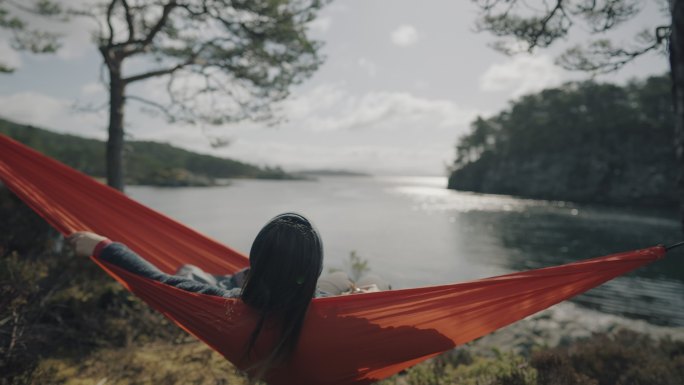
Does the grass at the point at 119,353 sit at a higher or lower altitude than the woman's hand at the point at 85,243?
lower

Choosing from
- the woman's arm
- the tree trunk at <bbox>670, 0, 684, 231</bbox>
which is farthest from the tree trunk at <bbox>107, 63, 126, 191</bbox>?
the tree trunk at <bbox>670, 0, 684, 231</bbox>

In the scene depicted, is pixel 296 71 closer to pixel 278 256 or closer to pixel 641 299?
pixel 278 256

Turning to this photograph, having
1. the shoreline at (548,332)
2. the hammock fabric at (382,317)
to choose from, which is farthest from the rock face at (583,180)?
the hammock fabric at (382,317)

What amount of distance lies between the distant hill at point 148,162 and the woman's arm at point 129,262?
1501 inches

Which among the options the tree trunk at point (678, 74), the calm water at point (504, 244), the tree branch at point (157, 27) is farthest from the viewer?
the calm water at point (504, 244)

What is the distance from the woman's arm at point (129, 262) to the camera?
58.2 inches

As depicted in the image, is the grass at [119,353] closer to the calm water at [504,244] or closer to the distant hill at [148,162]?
the calm water at [504,244]

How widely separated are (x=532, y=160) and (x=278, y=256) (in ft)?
148

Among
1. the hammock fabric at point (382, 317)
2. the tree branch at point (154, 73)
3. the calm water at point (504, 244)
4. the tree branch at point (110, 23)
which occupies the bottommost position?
the calm water at point (504, 244)

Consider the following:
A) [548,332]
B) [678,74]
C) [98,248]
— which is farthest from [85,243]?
[548,332]

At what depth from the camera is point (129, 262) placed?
5.17 ft

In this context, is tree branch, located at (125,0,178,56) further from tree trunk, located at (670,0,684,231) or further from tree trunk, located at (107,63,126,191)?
tree trunk, located at (670,0,684,231)

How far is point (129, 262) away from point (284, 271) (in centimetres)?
83

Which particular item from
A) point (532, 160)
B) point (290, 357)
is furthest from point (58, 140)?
point (290, 357)
